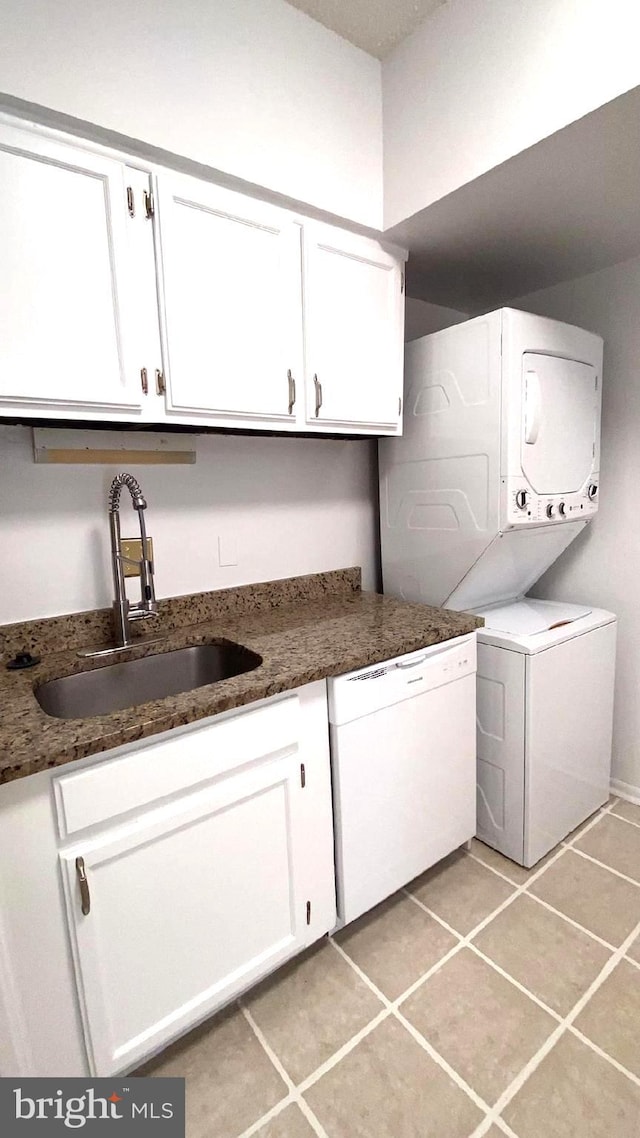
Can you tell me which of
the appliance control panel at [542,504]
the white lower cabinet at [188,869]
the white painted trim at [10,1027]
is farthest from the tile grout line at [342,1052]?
the appliance control panel at [542,504]

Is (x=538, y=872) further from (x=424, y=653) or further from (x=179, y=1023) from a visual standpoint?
(x=179, y=1023)

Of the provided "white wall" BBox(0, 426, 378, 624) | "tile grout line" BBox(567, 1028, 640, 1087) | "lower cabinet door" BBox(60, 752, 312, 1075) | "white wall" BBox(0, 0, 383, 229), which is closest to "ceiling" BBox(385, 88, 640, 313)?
"white wall" BBox(0, 0, 383, 229)

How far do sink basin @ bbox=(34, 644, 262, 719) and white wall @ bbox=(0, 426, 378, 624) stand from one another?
0.77 feet

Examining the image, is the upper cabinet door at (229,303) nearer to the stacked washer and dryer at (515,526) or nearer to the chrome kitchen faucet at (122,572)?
the chrome kitchen faucet at (122,572)

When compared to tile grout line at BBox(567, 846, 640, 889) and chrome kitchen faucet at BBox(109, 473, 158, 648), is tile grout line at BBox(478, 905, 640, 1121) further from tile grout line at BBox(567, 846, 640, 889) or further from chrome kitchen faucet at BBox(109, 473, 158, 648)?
chrome kitchen faucet at BBox(109, 473, 158, 648)

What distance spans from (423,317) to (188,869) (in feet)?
7.45

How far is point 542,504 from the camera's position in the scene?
1.71 m

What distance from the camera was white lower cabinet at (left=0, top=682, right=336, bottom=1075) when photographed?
976mm

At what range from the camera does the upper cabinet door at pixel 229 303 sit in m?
1.26

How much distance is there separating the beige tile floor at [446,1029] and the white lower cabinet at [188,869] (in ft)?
0.48

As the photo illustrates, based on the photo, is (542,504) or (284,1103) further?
(542,504)

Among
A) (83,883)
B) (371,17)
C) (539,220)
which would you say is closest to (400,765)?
(83,883)

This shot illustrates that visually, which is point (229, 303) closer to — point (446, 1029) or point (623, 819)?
point (446, 1029)

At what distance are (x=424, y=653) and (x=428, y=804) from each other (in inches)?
20.3
